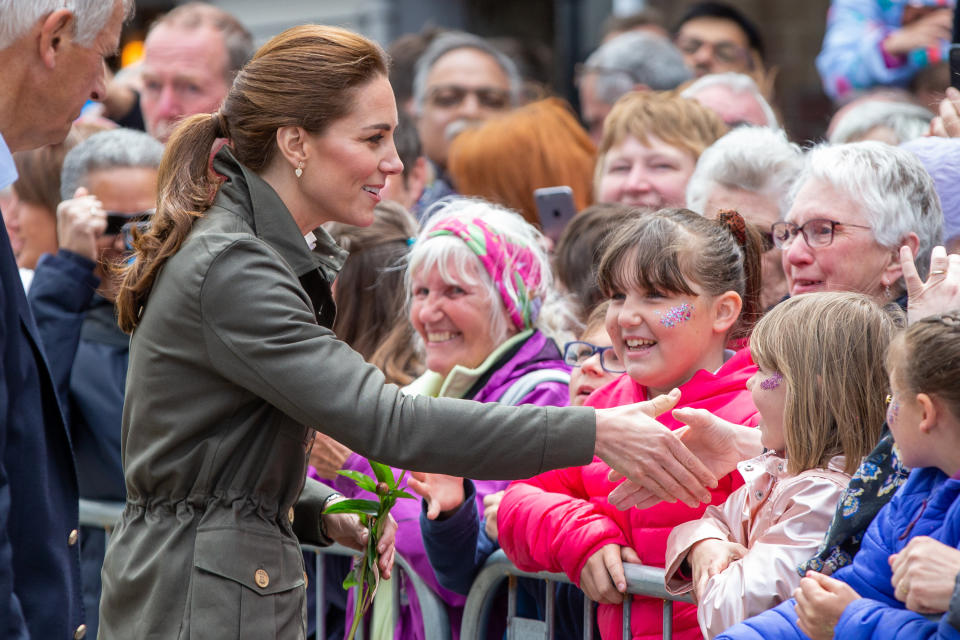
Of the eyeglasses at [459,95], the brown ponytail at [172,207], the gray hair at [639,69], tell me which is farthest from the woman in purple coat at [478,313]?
the eyeglasses at [459,95]

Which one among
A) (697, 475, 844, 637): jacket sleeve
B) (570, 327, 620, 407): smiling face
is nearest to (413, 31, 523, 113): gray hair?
(570, 327, 620, 407): smiling face

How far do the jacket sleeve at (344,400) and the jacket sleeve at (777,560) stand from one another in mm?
400

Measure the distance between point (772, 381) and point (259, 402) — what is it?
1116 mm

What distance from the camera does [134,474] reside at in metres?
2.76

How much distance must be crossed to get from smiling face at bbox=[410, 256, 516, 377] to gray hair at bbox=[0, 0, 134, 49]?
1.38 meters

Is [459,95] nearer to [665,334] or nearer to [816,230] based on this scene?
[816,230]

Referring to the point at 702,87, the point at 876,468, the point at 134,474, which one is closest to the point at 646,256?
the point at 876,468

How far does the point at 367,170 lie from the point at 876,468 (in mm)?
1317

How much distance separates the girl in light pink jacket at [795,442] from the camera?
2.53 metres

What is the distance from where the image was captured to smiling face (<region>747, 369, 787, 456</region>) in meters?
2.67

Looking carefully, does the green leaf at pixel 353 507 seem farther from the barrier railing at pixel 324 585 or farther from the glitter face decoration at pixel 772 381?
the glitter face decoration at pixel 772 381

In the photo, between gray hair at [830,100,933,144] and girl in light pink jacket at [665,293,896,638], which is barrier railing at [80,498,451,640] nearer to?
girl in light pink jacket at [665,293,896,638]

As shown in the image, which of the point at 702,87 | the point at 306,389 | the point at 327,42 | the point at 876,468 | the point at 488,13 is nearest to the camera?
the point at 876,468

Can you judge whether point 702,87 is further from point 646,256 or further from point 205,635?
point 205,635
